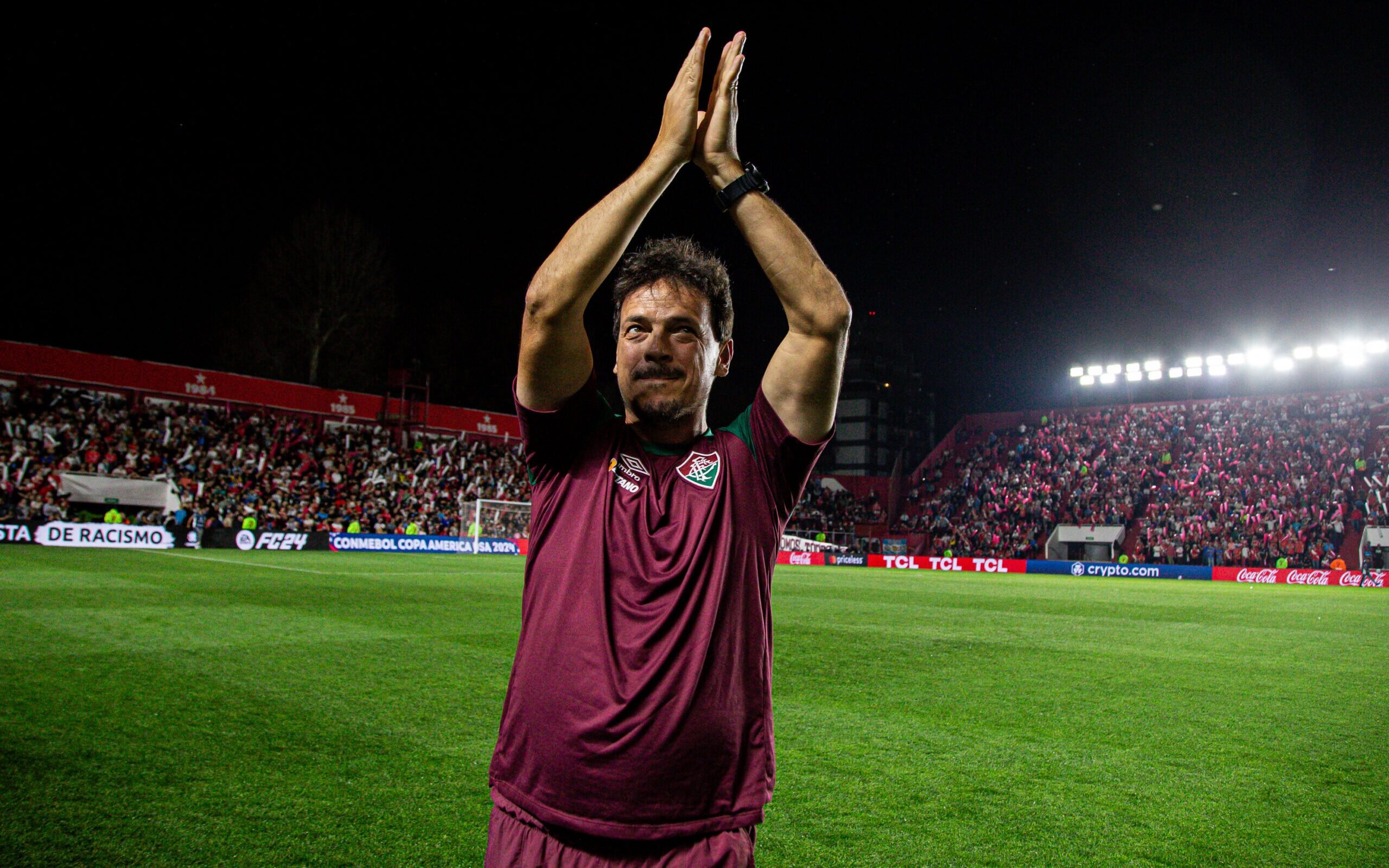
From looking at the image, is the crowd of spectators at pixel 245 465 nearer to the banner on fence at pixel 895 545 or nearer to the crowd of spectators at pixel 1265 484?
the banner on fence at pixel 895 545

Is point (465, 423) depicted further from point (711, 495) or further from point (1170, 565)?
point (711, 495)

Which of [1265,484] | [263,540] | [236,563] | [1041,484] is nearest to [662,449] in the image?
[236,563]

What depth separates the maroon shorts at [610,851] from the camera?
190 centimetres

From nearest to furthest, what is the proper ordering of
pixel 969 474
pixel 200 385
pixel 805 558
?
pixel 200 385
pixel 805 558
pixel 969 474

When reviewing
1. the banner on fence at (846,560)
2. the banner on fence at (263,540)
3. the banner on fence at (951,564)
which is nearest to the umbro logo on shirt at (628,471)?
the banner on fence at (263,540)

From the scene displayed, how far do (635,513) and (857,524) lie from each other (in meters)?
47.9

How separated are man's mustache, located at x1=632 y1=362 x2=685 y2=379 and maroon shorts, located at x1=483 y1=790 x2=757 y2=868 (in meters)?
1.06

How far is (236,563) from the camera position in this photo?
22.2 meters

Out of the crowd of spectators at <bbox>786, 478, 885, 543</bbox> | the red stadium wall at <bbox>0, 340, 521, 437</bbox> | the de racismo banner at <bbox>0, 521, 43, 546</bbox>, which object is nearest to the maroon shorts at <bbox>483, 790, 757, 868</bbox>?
Result: the de racismo banner at <bbox>0, 521, 43, 546</bbox>

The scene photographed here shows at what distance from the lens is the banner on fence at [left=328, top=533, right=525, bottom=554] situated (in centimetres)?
3164

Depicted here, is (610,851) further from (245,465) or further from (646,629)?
(245,465)

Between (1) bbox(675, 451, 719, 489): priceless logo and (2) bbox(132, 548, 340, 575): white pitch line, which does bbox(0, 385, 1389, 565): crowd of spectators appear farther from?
(1) bbox(675, 451, 719, 489): priceless logo

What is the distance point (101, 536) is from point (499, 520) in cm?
1508

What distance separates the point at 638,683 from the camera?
76.5 inches
